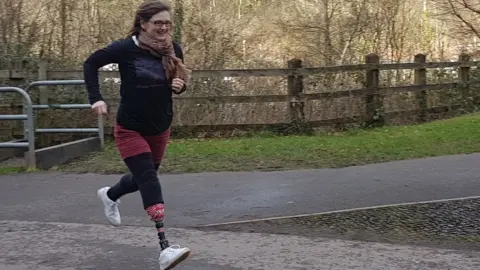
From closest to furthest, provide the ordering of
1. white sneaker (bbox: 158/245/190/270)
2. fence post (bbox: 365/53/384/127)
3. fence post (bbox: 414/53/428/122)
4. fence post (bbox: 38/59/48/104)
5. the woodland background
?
white sneaker (bbox: 158/245/190/270) < fence post (bbox: 38/59/48/104) < the woodland background < fence post (bbox: 365/53/384/127) < fence post (bbox: 414/53/428/122)

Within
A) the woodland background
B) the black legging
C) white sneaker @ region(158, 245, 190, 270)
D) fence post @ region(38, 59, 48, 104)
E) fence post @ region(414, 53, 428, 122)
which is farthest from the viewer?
fence post @ region(414, 53, 428, 122)

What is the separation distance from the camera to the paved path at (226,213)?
459 cm

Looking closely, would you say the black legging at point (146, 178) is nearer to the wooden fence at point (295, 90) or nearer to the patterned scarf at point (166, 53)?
the patterned scarf at point (166, 53)

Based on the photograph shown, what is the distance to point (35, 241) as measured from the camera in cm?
522

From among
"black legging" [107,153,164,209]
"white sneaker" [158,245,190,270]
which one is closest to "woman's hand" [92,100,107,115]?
"black legging" [107,153,164,209]

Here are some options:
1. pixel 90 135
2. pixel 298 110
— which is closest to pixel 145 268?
pixel 90 135

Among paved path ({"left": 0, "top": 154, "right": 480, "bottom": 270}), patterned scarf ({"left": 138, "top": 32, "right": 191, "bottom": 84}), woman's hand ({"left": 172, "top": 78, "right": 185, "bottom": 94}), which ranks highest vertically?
patterned scarf ({"left": 138, "top": 32, "right": 191, "bottom": 84})

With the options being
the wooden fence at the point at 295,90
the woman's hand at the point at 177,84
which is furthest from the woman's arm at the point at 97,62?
the wooden fence at the point at 295,90

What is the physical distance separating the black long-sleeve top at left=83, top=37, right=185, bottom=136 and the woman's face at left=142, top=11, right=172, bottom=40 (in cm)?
14

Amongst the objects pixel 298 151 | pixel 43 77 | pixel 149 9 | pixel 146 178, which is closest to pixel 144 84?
pixel 149 9

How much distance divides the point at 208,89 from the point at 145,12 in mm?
7629

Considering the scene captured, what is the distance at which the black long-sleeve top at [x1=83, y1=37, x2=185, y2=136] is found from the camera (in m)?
4.39

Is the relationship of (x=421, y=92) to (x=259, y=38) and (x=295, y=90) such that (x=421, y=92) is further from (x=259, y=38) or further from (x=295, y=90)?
(x=259, y=38)

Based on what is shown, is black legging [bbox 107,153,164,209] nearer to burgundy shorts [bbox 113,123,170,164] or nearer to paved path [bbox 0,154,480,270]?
burgundy shorts [bbox 113,123,170,164]
